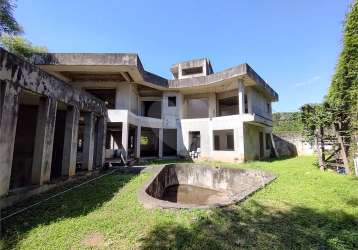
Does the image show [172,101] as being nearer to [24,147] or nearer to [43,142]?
[24,147]

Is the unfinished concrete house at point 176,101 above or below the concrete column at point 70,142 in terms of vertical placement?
above

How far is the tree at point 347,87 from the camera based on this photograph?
854cm

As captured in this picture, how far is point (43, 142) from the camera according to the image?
617 cm

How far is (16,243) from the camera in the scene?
347 cm

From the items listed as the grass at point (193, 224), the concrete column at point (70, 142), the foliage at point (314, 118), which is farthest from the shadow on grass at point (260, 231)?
the foliage at point (314, 118)

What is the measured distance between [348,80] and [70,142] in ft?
41.3

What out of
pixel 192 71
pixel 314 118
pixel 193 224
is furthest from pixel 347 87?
pixel 192 71

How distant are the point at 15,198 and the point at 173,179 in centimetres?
724

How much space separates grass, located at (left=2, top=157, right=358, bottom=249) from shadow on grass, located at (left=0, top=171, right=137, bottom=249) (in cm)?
2

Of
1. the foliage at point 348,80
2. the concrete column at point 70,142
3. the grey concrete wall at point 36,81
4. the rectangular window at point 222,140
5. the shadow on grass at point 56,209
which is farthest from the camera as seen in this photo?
the rectangular window at point 222,140

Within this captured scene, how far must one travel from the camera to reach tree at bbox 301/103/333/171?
31.5 ft

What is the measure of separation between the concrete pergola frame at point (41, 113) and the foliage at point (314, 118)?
1120 centimetres

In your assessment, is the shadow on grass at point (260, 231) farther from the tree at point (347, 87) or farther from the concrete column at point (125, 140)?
the concrete column at point (125, 140)

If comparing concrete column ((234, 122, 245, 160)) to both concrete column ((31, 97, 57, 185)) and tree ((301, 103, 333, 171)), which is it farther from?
concrete column ((31, 97, 57, 185))
